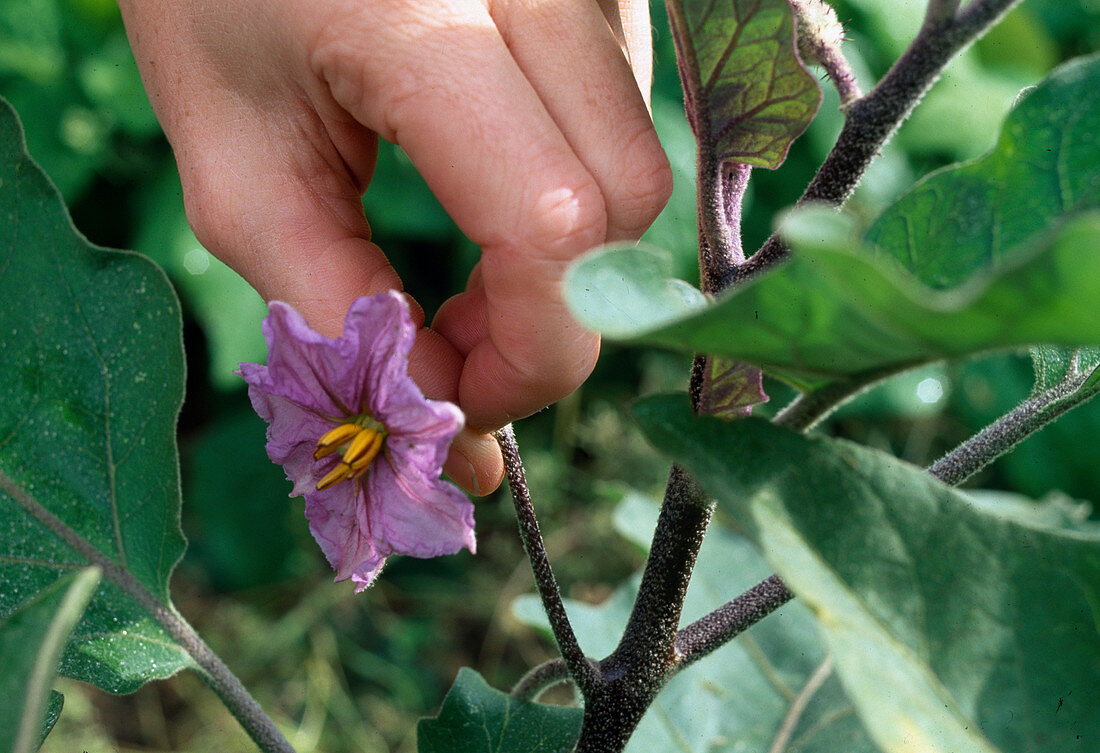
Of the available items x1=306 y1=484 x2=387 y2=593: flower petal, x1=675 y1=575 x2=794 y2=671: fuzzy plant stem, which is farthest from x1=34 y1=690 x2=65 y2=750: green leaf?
x1=675 y1=575 x2=794 y2=671: fuzzy plant stem

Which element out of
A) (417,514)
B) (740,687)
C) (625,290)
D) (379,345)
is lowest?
(740,687)

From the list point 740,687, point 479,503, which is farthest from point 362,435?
point 479,503

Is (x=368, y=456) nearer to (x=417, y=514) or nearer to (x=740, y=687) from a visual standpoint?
(x=417, y=514)

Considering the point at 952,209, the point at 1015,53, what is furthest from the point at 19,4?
the point at 1015,53

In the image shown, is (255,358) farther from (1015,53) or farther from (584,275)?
(1015,53)

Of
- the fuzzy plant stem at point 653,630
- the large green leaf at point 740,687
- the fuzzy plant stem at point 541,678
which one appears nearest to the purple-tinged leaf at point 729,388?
the fuzzy plant stem at point 653,630
